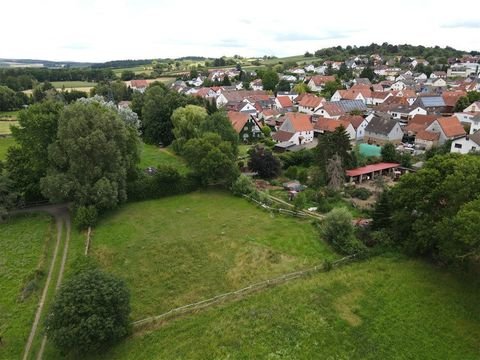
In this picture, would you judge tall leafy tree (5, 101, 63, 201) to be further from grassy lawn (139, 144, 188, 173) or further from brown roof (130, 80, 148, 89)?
brown roof (130, 80, 148, 89)

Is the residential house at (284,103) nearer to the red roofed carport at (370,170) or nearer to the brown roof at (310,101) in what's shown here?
the brown roof at (310,101)

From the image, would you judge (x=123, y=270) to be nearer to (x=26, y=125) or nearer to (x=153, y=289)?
(x=153, y=289)

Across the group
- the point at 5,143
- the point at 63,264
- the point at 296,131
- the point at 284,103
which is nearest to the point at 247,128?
the point at 296,131

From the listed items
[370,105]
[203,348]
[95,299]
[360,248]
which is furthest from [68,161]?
[370,105]

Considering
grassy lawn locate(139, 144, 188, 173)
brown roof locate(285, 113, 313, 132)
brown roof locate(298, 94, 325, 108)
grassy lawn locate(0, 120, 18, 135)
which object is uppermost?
brown roof locate(298, 94, 325, 108)

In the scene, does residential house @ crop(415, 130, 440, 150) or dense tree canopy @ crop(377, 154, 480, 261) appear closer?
dense tree canopy @ crop(377, 154, 480, 261)

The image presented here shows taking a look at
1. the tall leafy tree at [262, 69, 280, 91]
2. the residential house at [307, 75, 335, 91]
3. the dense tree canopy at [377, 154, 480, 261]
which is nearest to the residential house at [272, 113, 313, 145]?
the dense tree canopy at [377, 154, 480, 261]
